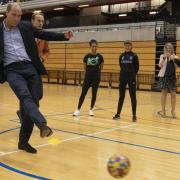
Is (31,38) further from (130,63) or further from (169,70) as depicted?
(169,70)

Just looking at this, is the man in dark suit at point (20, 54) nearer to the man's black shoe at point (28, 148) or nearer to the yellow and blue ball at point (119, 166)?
the man's black shoe at point (28, 148)

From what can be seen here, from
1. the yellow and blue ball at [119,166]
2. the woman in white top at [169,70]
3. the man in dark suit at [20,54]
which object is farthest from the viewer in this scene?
the woman in white top at [169,70]

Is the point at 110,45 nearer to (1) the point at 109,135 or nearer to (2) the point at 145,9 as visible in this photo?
(2) the point at 145,9

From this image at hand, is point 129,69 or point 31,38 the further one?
point 129,69

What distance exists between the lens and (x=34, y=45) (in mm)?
4555

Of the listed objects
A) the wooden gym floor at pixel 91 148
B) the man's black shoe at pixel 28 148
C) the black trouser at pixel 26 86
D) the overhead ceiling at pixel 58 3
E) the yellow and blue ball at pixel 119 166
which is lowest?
the wooden gym floor at pixel 91 148

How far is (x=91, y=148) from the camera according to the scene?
17.0 ft

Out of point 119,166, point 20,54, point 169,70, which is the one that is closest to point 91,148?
point 20,54

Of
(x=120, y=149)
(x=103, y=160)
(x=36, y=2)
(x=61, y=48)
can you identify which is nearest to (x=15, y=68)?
(x=103, y=160)

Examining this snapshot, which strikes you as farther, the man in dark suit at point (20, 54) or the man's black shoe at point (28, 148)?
the man's black shoe at point (28, 148)

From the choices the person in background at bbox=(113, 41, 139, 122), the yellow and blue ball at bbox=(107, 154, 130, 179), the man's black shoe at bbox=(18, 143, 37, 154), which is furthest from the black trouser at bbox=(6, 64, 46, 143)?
the person in background at bbox=(113, 41, 139, 122)

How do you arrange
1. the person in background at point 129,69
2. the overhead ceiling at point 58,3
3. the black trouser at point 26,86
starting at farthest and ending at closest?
1. the overhead ceiling at point 58,3
2. the person in background at point 129,69
3. the black trouser at point 26,86

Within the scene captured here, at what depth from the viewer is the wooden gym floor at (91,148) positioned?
3.97m

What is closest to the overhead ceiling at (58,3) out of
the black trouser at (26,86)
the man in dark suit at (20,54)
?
the man in dark suit at (20,54)
